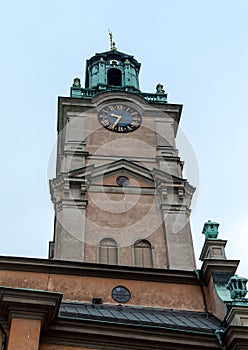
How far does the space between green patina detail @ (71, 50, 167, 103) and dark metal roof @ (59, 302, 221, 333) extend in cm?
1458

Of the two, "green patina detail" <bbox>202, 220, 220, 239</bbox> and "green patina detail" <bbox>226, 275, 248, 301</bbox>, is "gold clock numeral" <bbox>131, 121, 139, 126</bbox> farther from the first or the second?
"green patina detail" <bbox>226, 275, 248, 301</bbox>

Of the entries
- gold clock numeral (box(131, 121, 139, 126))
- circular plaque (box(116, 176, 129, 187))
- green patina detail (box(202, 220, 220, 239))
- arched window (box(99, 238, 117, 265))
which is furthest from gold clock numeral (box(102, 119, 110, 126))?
green patina detail (box(202, 220, 220, 239))

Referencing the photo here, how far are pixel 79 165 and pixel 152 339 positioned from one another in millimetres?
12048

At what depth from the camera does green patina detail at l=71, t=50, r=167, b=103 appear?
100ft

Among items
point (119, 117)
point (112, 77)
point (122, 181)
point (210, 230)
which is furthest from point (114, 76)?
point (210, 230)

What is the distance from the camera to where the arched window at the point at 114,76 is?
3381cm

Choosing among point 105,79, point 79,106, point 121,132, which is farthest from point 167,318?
point 105,79

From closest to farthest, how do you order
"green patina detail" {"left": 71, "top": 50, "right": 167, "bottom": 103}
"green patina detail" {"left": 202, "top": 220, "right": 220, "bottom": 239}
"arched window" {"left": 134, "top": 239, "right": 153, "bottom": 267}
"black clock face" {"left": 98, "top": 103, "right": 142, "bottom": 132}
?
1. "green patina detail" {"left": 202, "top": 220, "right": 220, "bottom": 239}
2. "arched window" {"left": 134, "top": 239, "right": 153, "bottom": 267}
3. "black clock face" {"left": 98, "top": 103, "right": 142, "bottom": 132}
4. "green patina detail" {"left": 71, "top": 50, "right": 167, "bottom": 103}

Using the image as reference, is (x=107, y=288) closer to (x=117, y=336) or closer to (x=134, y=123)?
(x=117, y=336)

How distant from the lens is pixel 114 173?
24969 millimetres

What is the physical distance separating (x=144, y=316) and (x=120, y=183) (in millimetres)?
9166

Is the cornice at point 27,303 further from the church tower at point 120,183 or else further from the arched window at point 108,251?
the arched window at point 108,251

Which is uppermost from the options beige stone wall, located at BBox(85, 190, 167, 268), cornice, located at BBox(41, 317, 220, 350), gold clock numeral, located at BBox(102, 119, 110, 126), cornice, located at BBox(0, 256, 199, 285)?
gold clock numeral, located at BBox(102, 119, 110, 126)

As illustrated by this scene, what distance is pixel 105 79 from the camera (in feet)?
107
